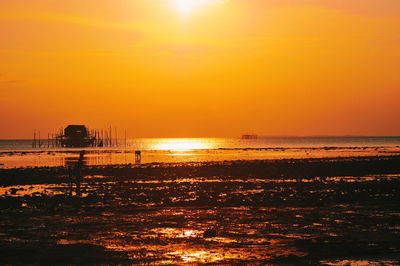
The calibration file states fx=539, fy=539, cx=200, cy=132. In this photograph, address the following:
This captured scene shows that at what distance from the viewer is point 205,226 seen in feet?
64.3

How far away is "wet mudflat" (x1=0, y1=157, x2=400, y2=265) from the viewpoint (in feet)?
48.8

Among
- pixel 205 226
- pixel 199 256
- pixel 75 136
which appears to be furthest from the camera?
pixel 75 136

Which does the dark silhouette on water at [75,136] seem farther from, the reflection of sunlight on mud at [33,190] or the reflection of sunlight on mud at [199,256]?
the reflection of sunlight on mud at [199,256]

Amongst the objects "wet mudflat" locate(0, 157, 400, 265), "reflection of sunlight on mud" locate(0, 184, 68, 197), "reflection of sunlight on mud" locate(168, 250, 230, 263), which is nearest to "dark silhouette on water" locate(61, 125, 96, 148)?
"reflection of sunlight on mud" locate(0, 184, 68, 197)

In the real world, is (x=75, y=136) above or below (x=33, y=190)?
above

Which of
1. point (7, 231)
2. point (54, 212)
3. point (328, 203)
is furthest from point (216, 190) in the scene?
point (7, 231)

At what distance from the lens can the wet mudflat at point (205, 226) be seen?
14.9m

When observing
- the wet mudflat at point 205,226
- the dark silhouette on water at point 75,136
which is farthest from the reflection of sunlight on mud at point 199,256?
the dark silhouette on water at point 75,136

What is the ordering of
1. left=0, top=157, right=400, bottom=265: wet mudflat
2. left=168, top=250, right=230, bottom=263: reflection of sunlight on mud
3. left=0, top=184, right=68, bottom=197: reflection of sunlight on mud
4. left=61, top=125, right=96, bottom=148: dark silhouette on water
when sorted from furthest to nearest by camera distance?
left=61, top=125, right=96, bottom=148: dark silhouette on water
left=0, top=184, right=68, bottom=197: reflection of sunlight on mud
left=0, top=157, right=400, bottom=265: wet mudflat
left=168, top=250, right=230, bottom=263: reflection of sunlight on mud

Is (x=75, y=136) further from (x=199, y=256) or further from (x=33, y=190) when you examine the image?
(x=199, y=256)

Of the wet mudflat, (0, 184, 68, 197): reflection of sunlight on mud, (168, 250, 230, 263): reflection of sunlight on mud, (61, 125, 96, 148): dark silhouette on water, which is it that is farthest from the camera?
(61, 125, 96, 148): dark silhouette on water

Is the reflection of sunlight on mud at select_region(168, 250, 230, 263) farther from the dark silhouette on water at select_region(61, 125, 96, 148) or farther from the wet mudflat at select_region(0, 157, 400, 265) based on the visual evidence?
the dark silhouette on water at select_region(61, 125, 96, 148)

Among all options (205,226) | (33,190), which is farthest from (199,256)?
(33,190)

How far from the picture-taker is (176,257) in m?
14.7
